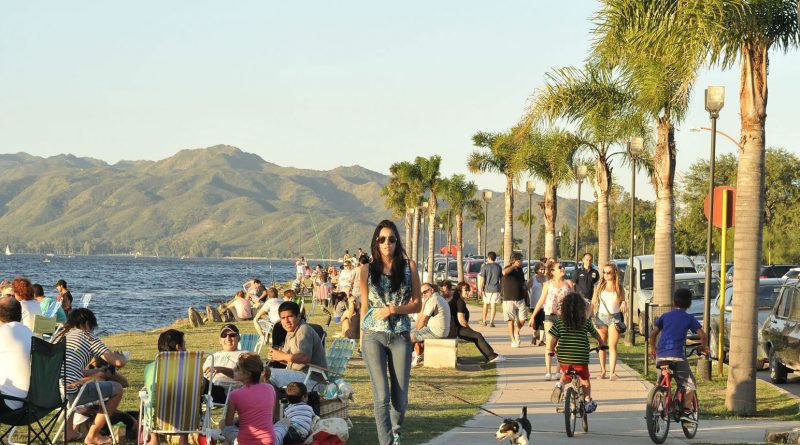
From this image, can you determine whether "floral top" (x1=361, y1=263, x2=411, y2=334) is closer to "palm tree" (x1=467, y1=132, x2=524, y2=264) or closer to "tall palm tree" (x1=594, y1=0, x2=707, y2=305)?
"tall palm tree" (x1=594, y1=0, x2=707, y2=305)

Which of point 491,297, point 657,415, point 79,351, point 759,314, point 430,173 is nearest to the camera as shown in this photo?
point 79,351

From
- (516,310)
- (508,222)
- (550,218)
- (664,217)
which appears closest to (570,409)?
(664,217)

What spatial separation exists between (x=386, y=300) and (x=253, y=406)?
1360 millimetres

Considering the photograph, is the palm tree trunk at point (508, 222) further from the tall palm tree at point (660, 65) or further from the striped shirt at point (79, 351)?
the striped shirt at point (79, 351)

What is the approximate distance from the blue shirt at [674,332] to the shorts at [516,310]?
1198 centimetres

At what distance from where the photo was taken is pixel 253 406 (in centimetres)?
957

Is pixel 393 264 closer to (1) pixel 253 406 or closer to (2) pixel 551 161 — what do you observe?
(1) pixel 253 406

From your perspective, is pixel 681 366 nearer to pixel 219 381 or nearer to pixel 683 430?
pixel 683 430

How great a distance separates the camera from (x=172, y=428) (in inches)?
395

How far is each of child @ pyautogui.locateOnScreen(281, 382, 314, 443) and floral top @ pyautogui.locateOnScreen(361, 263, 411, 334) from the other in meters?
1.13

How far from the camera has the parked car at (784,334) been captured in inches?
676

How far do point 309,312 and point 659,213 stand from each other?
2031 cm

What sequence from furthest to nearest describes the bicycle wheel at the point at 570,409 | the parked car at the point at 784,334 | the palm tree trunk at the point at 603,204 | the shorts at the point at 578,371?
the palm tree trunk at the point at 603,204
the parked car at the point at 784,334
the shorts at the point at 578,371
the bicycle wheel at the point at 570,409

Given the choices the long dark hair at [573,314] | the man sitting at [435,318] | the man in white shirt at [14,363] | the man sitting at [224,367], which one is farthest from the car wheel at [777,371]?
the man in white shirt at [14,363]
